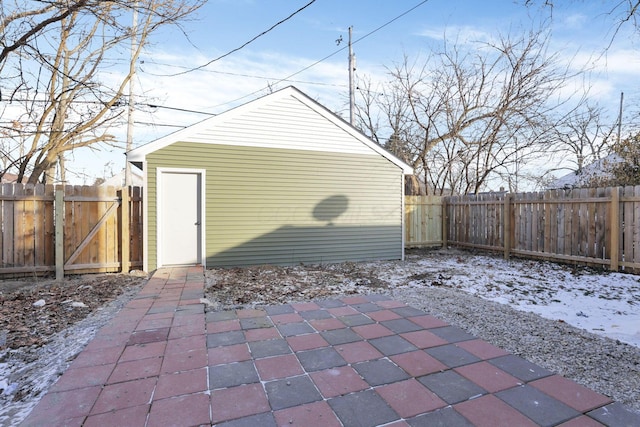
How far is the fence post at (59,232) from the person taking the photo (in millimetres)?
5496

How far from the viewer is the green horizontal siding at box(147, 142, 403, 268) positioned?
21.8 feet

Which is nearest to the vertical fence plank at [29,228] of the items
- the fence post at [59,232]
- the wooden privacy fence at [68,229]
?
the wooden privacy fence at [68,229]

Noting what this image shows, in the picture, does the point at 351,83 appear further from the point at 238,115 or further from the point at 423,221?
the point at 238,115

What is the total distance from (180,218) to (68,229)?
189 cm

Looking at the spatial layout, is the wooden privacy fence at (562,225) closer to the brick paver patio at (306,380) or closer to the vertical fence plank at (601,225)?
the vertical fence plank at (601,225)

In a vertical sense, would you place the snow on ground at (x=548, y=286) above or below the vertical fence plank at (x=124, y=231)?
below

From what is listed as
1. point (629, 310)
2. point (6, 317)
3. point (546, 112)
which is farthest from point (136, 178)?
point (629, 310)

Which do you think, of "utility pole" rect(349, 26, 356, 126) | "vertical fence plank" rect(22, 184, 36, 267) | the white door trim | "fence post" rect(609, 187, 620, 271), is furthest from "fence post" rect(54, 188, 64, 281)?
"fence post" rect(609, 187, 620, 271)

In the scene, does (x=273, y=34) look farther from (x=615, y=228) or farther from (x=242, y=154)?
(x=615, y=228)

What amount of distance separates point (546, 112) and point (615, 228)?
7845mm

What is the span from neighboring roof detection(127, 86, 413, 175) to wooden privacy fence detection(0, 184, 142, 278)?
88 cm

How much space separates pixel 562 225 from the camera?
22.8ft

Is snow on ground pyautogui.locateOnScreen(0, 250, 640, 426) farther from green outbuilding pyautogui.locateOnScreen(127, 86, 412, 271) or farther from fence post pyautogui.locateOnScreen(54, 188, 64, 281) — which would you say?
fence post pyautogui.locateOnScreen(54, 188, 64, 281)

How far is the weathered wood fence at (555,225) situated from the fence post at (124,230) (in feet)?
24.7
